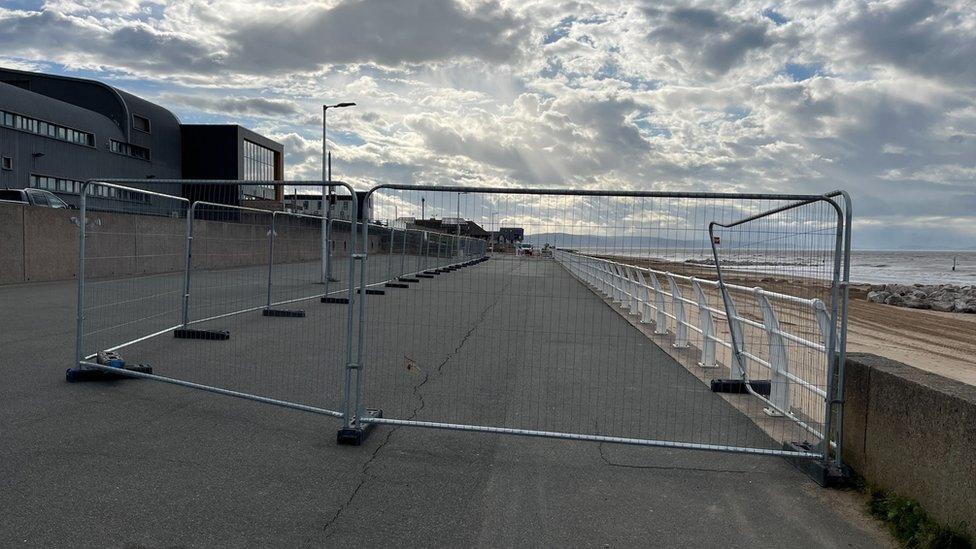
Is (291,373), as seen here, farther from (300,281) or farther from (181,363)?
(300,281)

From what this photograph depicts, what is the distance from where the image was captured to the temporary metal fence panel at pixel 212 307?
727 cm

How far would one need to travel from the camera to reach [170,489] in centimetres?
435

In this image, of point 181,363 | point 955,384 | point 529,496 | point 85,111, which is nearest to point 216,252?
point 181,363

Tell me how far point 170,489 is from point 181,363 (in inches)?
171

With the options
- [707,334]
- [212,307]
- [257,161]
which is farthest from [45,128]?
[707,334]

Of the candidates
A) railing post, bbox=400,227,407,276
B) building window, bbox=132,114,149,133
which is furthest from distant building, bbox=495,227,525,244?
building window, bbox=132,114,149,133

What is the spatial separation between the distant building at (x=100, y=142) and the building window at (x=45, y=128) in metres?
0.05

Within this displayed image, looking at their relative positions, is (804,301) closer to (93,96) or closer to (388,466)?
(388,466)

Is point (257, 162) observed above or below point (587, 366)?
above

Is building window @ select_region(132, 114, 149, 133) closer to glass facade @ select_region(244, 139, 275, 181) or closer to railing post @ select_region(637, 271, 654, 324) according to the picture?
glass facade @ select_region(244, 139, 275, 181)

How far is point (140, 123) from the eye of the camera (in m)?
52.1

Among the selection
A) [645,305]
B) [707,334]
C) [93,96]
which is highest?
[93,96]

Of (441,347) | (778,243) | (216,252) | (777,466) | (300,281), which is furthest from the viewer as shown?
(300,281)

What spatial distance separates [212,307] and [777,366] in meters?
11.6
